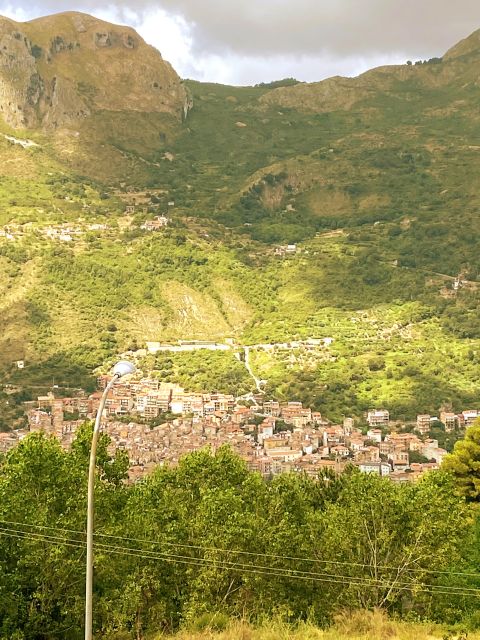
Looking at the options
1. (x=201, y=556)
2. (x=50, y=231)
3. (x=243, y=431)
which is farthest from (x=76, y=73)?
(x=201, y=556)

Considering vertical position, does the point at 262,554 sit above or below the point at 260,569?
above

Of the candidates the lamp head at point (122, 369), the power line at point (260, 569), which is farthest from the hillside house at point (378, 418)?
the lamp head at point (122, 369)

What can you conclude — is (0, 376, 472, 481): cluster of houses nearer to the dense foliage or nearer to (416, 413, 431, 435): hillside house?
(416, 413, 431, 435): hillside house

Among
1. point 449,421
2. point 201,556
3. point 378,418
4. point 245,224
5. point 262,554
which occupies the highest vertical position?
point 245,224

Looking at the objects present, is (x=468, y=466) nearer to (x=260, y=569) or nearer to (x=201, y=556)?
(x=260, y=569)

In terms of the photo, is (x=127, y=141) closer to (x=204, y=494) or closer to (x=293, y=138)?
(x=293, y=138)

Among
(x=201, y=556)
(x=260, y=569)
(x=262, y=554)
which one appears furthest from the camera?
(x=201, y=556)

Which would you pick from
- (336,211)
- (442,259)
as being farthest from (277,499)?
(336,211)
